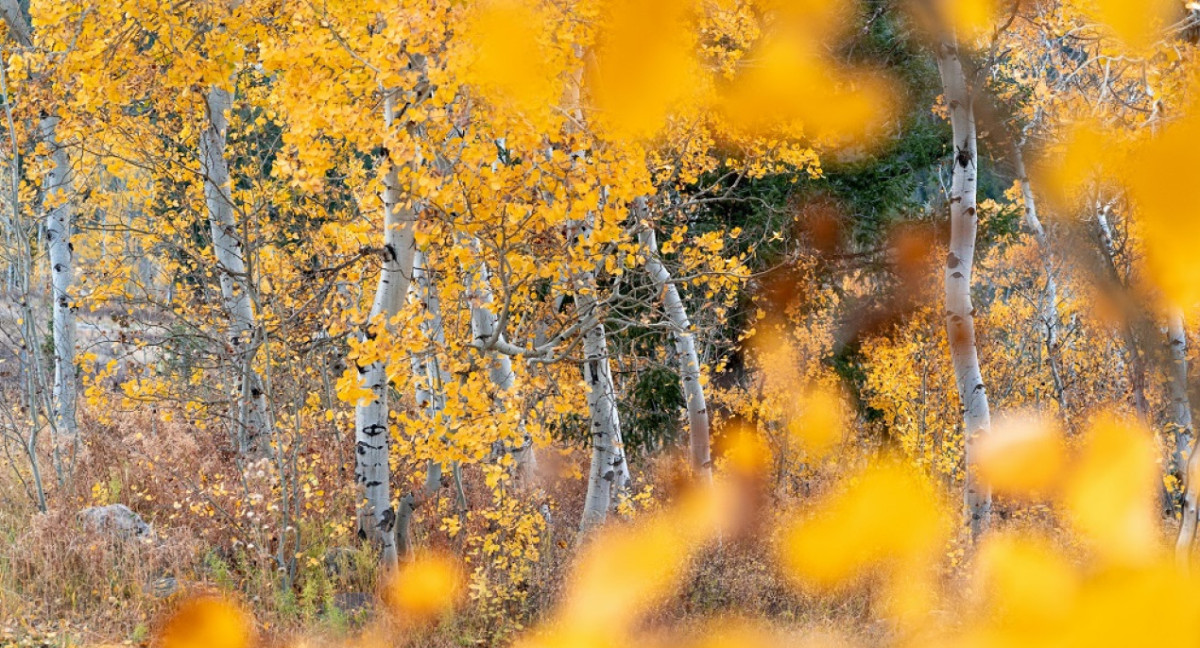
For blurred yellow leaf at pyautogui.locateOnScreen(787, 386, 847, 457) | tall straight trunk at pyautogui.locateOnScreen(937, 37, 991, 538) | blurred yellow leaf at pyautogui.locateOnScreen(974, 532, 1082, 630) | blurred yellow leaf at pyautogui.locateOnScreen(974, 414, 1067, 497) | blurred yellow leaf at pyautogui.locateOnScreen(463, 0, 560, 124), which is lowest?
blurred yellow leaf at pyautogui.locateOnScreen(974, 532, 1082, 630)

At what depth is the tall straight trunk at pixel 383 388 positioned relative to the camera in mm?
5805

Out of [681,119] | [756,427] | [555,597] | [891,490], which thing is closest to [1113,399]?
[891,490]

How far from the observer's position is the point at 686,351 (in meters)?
8.34

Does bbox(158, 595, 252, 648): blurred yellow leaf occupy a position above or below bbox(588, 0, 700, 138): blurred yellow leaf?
below

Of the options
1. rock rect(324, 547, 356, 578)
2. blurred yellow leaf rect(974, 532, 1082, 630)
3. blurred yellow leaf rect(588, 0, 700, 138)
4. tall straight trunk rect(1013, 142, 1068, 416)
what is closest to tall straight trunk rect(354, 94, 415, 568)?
rock rect(324, 547, 356, 578)

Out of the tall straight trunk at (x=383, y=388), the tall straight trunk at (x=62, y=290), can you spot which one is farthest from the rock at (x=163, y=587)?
the tall straight trunk at (x=62, y=290)

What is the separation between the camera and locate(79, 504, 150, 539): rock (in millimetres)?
6758

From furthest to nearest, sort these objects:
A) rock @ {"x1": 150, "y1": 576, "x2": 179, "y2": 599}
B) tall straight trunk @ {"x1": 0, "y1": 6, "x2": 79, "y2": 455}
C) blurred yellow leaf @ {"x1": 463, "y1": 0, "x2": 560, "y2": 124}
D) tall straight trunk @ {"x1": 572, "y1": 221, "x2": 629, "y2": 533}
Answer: tall straight trunk @ {"x1": 0, "y1": 6, "x2": 79, "y2": 455}, tall straight trunk @ {"x1": 572, "y1": 221, "x2": 629, "y2": 533}, rock @ {"x1": 150, "y1": 576, "x2": 179, "y2": 599}, blurred yellow leaf @ {"x1": 463, "y1": 0, "x2": 560, "y2": 124}

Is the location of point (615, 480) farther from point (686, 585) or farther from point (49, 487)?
point (49, 487)

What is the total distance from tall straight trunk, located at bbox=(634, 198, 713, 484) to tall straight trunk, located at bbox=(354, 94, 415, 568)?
84.4 inches

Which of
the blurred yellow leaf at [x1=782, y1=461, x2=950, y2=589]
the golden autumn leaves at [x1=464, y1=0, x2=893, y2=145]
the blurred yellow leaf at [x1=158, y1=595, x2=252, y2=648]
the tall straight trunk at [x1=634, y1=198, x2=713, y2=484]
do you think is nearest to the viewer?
the golden autumn leaves at [x1=464, y1=0, x2=893, y2=145]

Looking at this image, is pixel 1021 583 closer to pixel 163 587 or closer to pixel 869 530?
pixel 869 530

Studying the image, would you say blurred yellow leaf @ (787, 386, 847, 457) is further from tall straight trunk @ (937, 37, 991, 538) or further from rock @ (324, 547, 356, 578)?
rock @ (324, 547, 356, 578)

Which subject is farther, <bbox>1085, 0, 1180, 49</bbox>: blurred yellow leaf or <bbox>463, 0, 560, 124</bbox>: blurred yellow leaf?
<bbox>1085, 0, 1180, 49</bbox>: blurred yellow leaf
